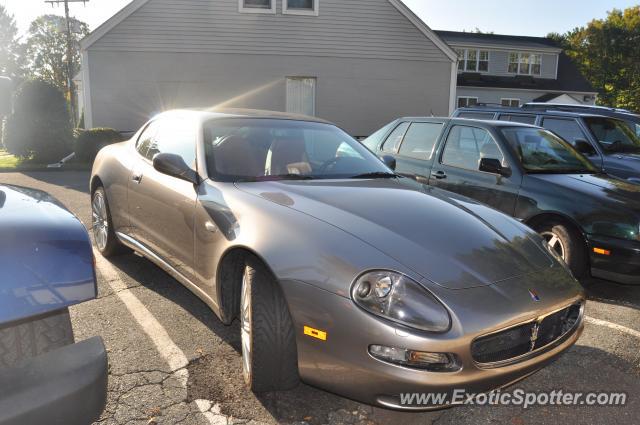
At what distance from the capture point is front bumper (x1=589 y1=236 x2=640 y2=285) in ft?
14.0

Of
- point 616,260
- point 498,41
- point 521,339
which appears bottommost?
point 616,260

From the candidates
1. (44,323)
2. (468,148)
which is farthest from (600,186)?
(44,323)

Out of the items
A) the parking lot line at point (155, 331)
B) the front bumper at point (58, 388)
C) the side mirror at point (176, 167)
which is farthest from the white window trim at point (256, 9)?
the front bumper at point (58, 388)

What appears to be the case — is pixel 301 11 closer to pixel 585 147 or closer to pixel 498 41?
pixel 585 147

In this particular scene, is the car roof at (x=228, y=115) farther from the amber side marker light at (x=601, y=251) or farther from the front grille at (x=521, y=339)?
the amber side marker light at (x=601, y=251)

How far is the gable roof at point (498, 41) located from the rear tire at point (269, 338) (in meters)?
30.8

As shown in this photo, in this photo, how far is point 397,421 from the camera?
267 centimetres

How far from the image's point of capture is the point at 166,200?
3701 millimetres

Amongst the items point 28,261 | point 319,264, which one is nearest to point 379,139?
point 319,264

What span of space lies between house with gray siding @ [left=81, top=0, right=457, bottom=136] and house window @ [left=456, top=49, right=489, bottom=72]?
13636mm

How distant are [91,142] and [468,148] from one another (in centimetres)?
1205

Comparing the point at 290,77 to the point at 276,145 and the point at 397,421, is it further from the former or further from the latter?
the point at 397,421

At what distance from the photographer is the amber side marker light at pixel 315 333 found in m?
2.33

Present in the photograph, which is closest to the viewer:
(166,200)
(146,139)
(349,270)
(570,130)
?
(349,270)
